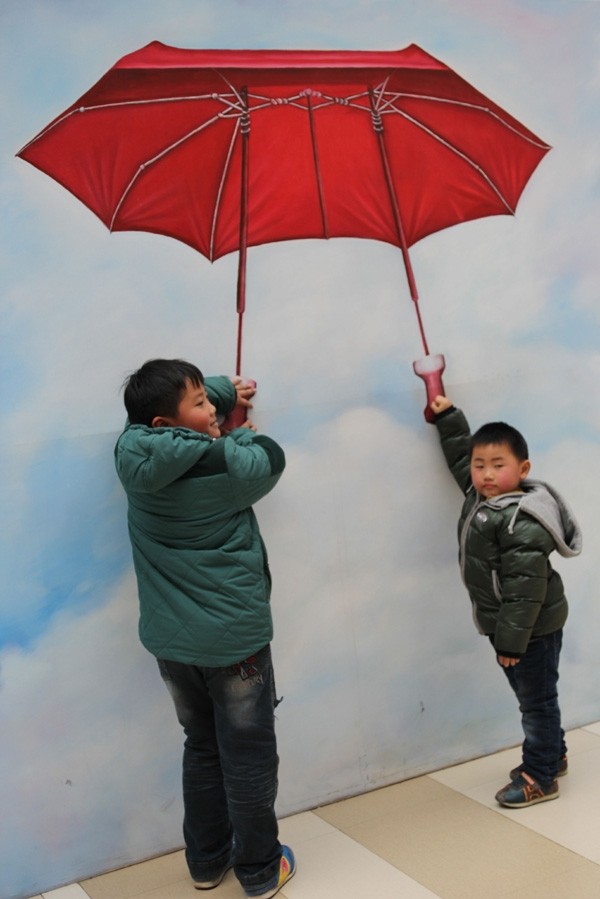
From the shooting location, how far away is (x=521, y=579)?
8.16 ft

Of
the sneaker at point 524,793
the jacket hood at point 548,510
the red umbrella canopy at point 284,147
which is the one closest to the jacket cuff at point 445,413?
the jacket hood at point 548,510

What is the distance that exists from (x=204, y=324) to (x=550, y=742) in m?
1.30

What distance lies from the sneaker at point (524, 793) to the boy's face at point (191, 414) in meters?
1.15

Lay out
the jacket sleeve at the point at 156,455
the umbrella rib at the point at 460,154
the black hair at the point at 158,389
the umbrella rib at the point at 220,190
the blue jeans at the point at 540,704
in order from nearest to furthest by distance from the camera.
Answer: the jacket sleeve at the point at 156,455
the black hair at the point at 158,389
the umbrella rib at the point at 220,190
the blue jeans at the point at 540,704
the umbrella rib at the point at 460,154

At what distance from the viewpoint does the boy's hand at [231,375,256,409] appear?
2484 mm

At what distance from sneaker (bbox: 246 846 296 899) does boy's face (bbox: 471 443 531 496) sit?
943 millimetres

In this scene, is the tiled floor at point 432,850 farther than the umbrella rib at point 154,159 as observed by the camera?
No

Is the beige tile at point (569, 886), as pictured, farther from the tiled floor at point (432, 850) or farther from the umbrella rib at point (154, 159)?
the umbrella rib at point (154, 159)

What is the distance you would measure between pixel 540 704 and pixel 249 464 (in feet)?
3.24

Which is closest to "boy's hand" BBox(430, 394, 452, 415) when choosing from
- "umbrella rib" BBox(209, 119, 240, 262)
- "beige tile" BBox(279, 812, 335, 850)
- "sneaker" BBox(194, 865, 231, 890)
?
"umbrella rib" BBox(209, 119, 240, 262)

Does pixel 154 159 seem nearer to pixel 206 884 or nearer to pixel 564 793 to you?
pixel 206 884

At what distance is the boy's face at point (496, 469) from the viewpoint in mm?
2561

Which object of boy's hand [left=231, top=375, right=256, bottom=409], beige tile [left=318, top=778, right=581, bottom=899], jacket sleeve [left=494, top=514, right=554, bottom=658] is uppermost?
boy's hand [left=231, top=375, right=256, bottom=409]

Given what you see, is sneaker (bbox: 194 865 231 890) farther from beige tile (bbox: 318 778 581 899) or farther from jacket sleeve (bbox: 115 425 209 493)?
jacket sleeve (bbox: 115 425 209 493)
